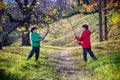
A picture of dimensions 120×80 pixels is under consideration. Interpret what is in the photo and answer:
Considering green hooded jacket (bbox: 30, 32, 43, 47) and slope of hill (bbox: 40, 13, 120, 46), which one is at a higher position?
green hooded jacket (bbox: 30, 32, 43, 47)

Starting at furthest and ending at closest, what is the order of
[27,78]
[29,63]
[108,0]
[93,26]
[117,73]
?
[93,26]
[108,0]
[29,63]
[27,78]
[117,73]

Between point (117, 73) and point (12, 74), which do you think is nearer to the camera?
point (117, 73)

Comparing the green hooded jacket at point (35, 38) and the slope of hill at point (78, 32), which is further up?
the green hooded jacket at point (35, 38)

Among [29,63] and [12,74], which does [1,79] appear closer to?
[12,74]

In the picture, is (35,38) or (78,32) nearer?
(35,38)

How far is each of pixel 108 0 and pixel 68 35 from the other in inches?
783

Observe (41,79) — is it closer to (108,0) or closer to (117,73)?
(117,73)

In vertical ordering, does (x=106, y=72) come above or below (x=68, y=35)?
above

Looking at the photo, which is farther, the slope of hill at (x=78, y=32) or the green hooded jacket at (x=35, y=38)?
the slope of hill at (x=78, y=32)

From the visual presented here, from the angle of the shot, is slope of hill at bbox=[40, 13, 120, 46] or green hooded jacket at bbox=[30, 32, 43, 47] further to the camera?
slope of hill at bbox=[40, 13, 120, 46]

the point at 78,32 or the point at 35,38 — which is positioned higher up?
the point at 35,38

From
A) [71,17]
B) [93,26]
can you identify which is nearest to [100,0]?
[93,26]

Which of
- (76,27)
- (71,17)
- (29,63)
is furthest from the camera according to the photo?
(71,17)

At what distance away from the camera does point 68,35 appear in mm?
54000
